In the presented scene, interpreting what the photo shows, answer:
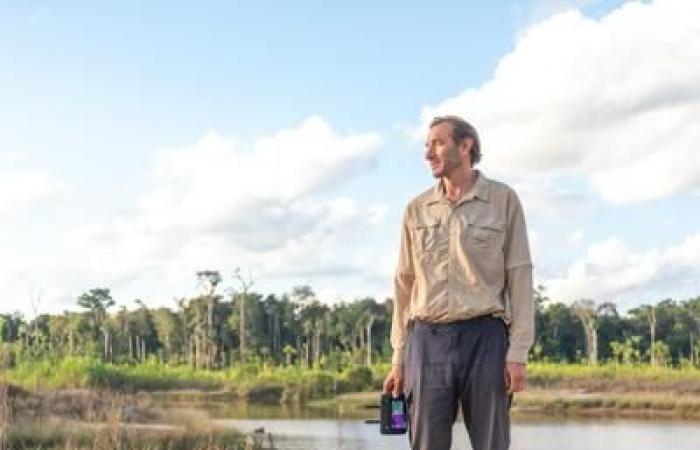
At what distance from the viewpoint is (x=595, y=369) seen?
3650 cm

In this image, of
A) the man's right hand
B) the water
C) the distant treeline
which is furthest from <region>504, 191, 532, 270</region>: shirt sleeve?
the distant treeline

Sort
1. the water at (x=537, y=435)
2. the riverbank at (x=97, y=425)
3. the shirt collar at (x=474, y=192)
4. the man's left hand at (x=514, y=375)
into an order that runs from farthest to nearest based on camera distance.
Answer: the water at (x=537, y=435), the riverbank at (x=97, y=425), the shirt collar at (x=474, y=192), the man's left hand at (x=514, y=375)

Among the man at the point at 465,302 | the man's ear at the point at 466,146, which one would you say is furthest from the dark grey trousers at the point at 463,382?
the man's ear at the point at 466,146

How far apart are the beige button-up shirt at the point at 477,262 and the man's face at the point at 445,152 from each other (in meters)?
0.07

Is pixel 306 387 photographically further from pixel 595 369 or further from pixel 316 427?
pixel 316 427

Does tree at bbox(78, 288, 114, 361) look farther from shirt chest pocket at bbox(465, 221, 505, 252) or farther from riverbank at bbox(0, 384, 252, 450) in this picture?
shirt chest pocket at bbox(465, 221, 505, 252)

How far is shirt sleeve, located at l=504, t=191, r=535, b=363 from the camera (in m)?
2.79

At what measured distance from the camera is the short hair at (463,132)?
2.91 m

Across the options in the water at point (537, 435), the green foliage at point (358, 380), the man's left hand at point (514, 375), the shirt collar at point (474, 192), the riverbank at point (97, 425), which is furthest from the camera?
the green foliage at point (358, 380)

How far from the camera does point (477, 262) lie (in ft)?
9.30

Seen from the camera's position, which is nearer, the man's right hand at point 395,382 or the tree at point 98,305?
the man's right hand at point 395,382

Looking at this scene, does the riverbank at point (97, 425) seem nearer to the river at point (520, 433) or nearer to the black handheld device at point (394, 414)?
the river at point (520, 433)

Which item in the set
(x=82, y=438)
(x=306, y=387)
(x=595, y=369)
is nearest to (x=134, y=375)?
(x=306, y=387)

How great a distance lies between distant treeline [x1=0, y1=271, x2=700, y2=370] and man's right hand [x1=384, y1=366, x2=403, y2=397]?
43.0 metres
